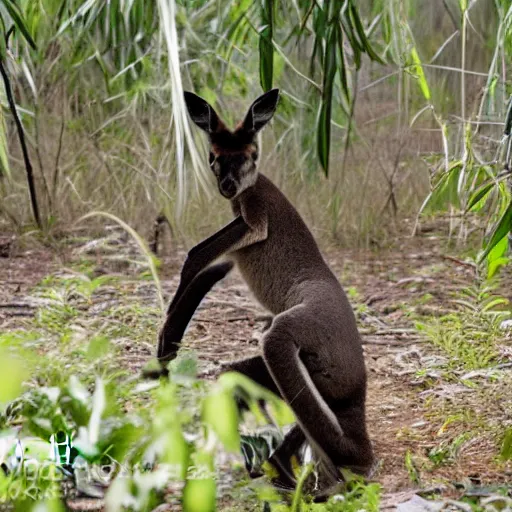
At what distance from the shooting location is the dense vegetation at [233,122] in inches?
111

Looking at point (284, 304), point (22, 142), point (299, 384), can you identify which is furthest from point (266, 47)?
point (299, 384)

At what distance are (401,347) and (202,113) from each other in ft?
4.93

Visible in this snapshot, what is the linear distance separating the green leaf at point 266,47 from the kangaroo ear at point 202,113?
1.16 feet

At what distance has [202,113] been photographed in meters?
2.43

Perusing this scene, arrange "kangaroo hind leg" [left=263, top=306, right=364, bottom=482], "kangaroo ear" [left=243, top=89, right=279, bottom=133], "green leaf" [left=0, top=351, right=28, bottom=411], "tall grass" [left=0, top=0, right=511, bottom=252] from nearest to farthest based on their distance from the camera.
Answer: "green leaf" [left=0, top=351, right=28, bottom=411] → "kangaroo hind leg" [left=263, top=306, right=364, bottom=482] → "kangaroo ear" [left=243, top=89, right=279, bottom=133] → "tall grass" [left=0, top=0, right=511, bottom=252]

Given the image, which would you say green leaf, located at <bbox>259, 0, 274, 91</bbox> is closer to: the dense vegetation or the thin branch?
the dense vegetation

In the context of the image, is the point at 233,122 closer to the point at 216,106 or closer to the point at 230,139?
the point at 216,106

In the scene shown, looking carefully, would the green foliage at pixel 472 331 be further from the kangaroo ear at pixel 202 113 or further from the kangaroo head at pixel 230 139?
the kangaroo ear at pixel 202 113

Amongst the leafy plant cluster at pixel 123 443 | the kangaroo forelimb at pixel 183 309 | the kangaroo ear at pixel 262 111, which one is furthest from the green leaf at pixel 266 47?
the leafy plant cluster at pixel 123 443

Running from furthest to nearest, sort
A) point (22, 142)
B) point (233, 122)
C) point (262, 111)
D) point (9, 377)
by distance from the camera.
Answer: point (233, 122)
point (22, 142)
point (262, 111)
point (9, 377)

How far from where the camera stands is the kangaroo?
7.29 ft

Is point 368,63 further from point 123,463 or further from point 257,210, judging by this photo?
point 123,463

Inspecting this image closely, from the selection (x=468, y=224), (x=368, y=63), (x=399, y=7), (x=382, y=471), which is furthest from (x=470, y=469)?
(x=368, y=63)

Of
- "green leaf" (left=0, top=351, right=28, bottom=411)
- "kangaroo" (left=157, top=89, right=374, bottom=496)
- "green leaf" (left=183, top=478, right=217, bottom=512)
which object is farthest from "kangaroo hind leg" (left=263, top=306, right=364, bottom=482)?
"green leaf" (left=0, top=351, right=28, bottom=411)
